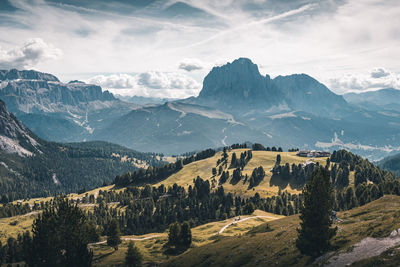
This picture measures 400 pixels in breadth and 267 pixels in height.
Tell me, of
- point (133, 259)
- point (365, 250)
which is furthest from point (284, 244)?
point (133, 259)

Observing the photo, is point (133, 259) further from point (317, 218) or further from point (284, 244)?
point (317, 218)

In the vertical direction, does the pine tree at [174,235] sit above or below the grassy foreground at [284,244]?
below

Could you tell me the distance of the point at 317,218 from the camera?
62000mm

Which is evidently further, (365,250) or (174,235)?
(174,235)

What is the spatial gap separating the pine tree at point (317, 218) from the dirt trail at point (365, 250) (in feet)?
19.9

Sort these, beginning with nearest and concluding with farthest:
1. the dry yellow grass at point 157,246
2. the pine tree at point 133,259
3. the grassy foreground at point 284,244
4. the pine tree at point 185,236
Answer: the grassy foreground at point 284,244, the pine tree at point 133,259, the dry yellow grass at point 157,246, the pine tree at point 185,236

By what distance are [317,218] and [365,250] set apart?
11.4 metres

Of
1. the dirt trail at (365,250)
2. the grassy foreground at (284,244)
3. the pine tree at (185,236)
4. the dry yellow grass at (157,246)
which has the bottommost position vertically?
the dry yellow grass at (157,246)

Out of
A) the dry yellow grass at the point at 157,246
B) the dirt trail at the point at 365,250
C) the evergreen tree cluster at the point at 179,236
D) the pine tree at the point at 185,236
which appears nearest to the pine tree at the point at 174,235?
the evergreen tree cluster at the point at 179,236

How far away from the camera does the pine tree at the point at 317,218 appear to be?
A: 200ft

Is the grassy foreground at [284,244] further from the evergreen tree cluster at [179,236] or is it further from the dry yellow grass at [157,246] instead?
the evergreen tree cluster at [179,236]

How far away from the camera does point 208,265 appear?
82250 mm

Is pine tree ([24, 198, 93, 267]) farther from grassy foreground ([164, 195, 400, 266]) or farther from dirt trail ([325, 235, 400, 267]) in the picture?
dirt trail ([325, 235, 400, 267])

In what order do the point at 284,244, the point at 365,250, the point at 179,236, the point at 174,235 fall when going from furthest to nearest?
the point at 179,236 < the point at 174,235 < the point at 284,244 < the point at 365,250
